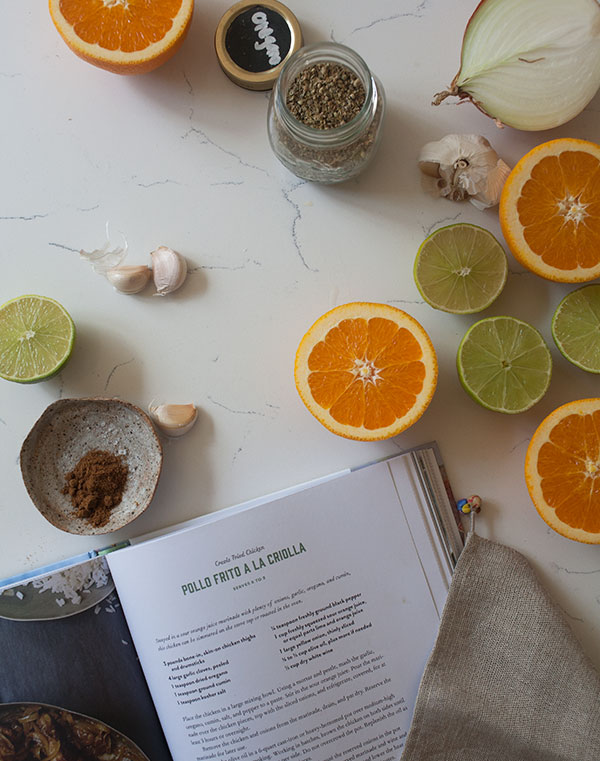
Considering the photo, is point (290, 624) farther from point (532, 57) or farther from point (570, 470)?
point (532, 57)

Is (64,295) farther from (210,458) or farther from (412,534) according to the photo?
(412,534)

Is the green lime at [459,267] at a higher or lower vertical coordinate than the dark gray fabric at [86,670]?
higher

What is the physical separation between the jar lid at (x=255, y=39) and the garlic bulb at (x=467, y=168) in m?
0.24

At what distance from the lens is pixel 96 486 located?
90 cm

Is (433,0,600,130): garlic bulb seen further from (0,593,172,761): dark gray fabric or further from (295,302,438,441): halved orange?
(0,593,172,761): dark gray fabric

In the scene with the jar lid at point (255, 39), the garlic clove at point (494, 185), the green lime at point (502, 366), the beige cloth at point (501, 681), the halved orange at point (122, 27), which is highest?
the halved orange at point (122, 27)

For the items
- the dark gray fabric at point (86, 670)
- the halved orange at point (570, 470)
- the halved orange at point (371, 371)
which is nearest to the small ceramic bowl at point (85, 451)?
the dark gray fabric at point (86, 670)

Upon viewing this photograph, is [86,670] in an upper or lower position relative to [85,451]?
lower

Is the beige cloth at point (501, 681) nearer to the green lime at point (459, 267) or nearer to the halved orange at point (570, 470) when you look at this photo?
the halved orange at point (570, 470)

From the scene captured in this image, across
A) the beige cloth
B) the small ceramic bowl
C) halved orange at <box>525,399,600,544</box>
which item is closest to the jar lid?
the small ceramic bowl

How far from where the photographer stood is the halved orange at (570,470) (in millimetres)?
897

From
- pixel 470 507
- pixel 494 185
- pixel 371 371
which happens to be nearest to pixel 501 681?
pixel 470 507

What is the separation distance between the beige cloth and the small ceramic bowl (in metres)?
0.44

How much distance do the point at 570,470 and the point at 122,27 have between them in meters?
0.83
